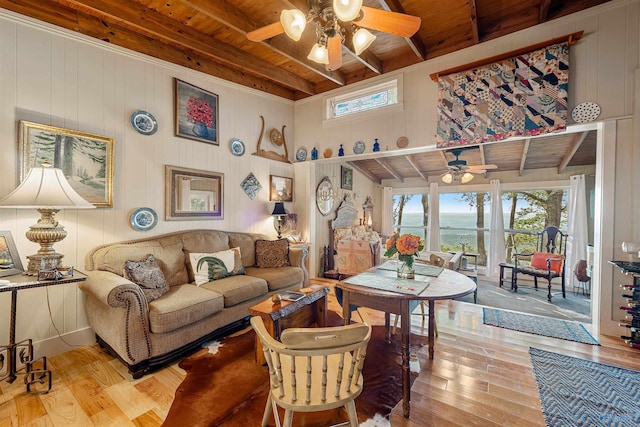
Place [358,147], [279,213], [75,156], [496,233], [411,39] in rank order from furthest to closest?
[496,233]
[279,213]
[358,147]
[411,39]
[75,156]

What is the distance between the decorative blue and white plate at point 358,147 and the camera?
4.25m

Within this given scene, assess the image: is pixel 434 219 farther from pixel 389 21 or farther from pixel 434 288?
pixel 389 21

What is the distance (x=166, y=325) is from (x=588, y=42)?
4942mm

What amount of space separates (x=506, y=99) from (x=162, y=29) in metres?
3.98

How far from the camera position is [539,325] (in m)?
3.14

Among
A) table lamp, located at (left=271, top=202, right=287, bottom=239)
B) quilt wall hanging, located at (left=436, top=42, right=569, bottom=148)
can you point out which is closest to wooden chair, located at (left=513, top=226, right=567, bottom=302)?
quilt wall hanging, located at (left=436, top=42, right=569, bottom=148)

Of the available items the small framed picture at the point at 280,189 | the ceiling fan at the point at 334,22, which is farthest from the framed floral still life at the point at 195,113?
the ceiling fan at the point at 334,22

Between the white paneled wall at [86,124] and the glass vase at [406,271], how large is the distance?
2740 millimetres

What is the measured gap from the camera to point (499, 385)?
2.05m

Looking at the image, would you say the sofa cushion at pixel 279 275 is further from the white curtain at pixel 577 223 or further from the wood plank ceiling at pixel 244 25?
the white curtain at pixel 577 223

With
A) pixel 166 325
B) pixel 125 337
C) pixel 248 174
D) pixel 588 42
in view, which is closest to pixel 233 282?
pixel 166 325

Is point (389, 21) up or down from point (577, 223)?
up

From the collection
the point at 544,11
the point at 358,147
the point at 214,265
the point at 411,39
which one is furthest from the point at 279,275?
the point at 544,11

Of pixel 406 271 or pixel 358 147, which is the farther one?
pixel 358 147
